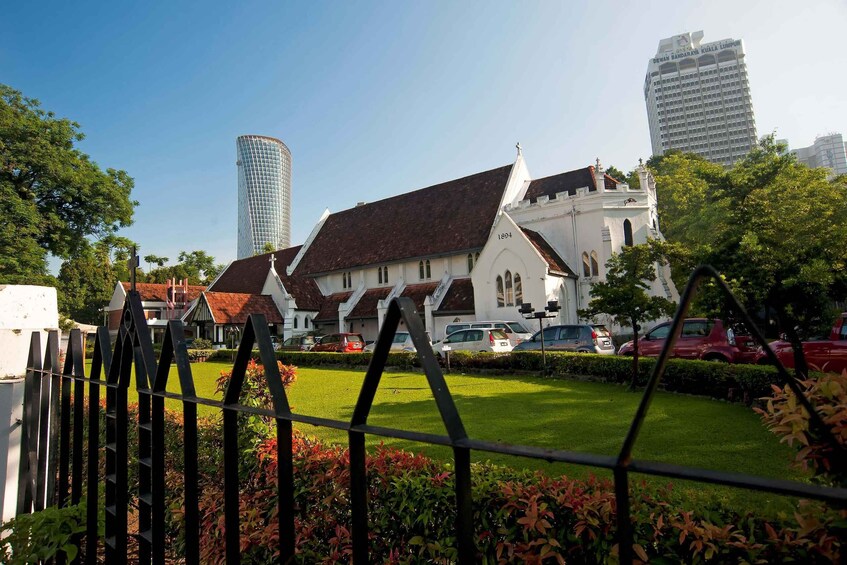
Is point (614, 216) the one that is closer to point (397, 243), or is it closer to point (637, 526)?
point (397, 243)

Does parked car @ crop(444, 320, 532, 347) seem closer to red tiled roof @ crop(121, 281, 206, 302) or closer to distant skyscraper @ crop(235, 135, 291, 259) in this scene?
red tiled roof @ crop(121, 281, 206, 302)

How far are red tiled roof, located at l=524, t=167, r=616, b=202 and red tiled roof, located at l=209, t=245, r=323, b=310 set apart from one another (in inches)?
687

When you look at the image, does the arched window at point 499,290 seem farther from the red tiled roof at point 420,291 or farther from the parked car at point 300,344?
the parked car at point 300,344

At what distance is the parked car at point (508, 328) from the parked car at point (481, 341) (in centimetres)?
118

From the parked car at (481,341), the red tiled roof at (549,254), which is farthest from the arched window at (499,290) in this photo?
the parked car at (481,341)

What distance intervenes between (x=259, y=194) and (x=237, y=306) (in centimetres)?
12287

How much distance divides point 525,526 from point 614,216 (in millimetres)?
27033

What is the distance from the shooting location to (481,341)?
18.5 meters

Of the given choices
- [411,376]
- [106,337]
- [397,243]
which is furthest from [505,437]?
[397,243]

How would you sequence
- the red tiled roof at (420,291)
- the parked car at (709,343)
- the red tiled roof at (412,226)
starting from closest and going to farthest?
the parked car at (709,343) → the red tiled roof at (420,291) → the red tiled roof at (412,226)

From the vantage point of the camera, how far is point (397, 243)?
35156 mm

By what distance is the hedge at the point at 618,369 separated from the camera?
957cm

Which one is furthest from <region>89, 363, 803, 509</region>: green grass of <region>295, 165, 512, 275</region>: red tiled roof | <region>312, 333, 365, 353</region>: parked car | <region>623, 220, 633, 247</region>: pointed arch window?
<region>295, 165, 512, 275</region>: red tiled roof

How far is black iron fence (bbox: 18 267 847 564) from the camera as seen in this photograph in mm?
1003
